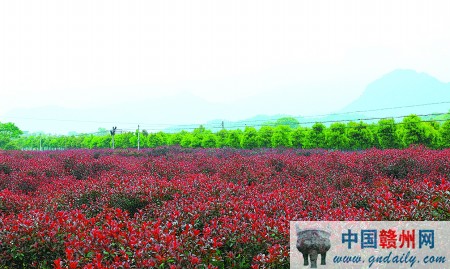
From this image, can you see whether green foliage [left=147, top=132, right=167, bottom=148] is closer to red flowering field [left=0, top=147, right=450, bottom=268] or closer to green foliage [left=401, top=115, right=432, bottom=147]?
green foliage [left=401, top=115, right=432, bottom=147]

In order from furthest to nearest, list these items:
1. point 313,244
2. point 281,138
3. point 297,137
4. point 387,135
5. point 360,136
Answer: point 281,138 → point 297,137 → point 360,136 → point 387,135 → point 313,244

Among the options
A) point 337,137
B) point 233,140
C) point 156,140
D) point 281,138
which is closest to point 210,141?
point 233,140

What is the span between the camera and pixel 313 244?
3.05 m

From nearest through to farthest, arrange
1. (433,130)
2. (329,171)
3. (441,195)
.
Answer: (441,195) < (329,171) < (433,130)

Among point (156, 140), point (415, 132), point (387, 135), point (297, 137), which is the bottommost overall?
point (156, 140)

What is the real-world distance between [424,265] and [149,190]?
319 cm

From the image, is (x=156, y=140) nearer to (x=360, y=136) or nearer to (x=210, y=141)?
(x=210, y=141)

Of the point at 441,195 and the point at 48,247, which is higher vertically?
the point at 441,195

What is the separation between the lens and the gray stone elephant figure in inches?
118

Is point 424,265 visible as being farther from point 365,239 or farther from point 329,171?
point 329,171

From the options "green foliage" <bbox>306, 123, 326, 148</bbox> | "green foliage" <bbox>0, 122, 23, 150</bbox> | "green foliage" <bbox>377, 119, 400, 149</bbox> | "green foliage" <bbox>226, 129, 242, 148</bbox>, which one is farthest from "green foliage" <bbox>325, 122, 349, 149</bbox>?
"green foliage" <bbox>0, 122, 23, 150</bbox>

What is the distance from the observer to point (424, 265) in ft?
9.43

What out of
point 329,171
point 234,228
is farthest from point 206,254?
point 329,171

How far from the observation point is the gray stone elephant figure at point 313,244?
9.82 ft
